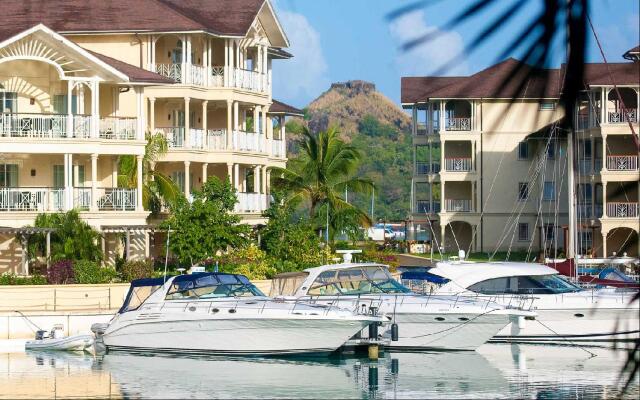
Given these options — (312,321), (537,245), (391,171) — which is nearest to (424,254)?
(537,245)

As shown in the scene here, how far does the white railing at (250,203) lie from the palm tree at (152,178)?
10.8 feet

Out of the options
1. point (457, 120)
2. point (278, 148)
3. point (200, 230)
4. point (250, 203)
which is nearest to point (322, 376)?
point (200, 230)

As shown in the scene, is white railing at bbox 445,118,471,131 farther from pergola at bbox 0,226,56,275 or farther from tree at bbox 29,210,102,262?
pergola at bbox 0,226,56,275

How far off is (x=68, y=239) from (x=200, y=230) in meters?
4.55

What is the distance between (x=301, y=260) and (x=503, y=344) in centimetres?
1324

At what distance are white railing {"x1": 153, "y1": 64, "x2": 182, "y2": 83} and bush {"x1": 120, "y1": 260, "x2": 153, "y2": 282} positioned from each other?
398 inches

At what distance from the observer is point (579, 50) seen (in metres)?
2.30

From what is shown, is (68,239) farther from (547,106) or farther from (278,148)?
(547,106)

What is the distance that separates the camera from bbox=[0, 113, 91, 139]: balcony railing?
41250 mm

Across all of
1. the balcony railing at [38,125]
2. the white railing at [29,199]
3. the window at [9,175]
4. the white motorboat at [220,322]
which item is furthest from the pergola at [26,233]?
the white motorboat at [220,322]

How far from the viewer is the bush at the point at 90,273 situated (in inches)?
1446

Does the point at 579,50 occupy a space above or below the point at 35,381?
above

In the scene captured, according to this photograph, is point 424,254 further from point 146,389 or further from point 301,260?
point 146,389

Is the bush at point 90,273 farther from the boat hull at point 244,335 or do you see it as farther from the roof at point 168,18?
the roof at point 168,18
